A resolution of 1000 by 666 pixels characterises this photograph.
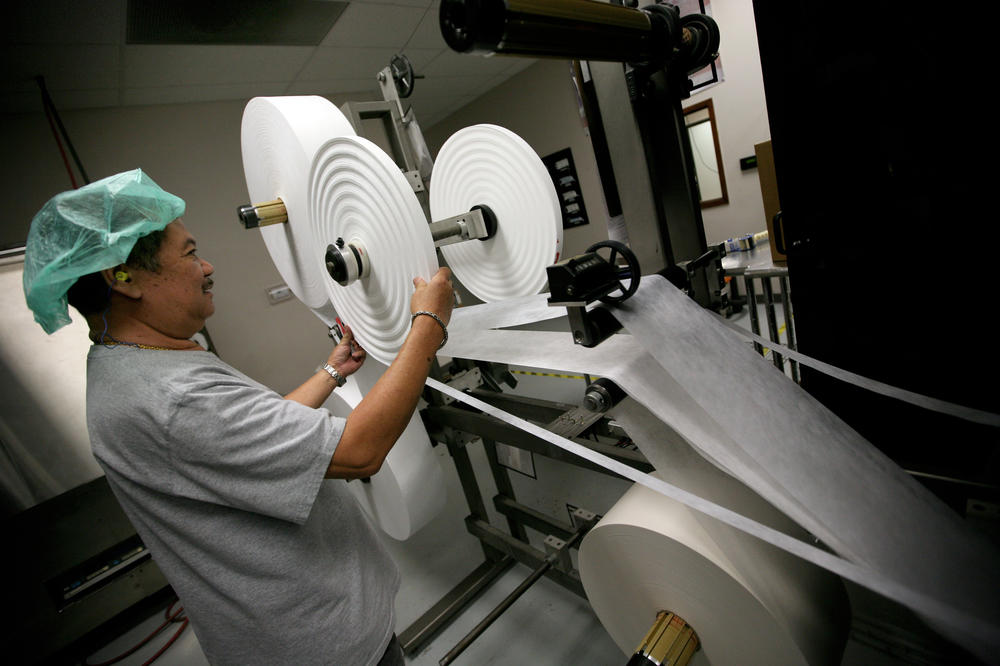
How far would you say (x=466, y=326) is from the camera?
981 mm

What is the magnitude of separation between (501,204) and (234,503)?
2.62ft

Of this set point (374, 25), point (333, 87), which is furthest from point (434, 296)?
point (333, 87)

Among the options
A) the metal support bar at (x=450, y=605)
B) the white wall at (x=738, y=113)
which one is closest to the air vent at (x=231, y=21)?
the white wall at (x=738, y=113)

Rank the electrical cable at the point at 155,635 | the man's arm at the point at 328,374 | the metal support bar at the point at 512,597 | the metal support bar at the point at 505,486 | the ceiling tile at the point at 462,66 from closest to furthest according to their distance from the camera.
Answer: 1. the man's arm at the point at 328,374
2. the metal support bar at the point at 512,597
3. the metal support bar at the point at 505,486
4. the electrical cable at the point at 155,635
5. the ceiling tile at the point at 462,66

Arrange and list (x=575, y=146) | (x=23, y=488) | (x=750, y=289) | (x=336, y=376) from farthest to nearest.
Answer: (x=575, y=146) → (x=23, y=488) → (x=750, y=289) → (x=336, y=376)

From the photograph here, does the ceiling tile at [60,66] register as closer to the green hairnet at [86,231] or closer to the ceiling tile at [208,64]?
the ceiling tile at [208,64]

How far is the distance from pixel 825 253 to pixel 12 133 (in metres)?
3.99

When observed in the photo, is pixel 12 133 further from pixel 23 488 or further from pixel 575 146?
pixel 575 146

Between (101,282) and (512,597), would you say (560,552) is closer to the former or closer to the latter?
(512,597)

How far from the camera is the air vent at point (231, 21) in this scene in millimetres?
2127

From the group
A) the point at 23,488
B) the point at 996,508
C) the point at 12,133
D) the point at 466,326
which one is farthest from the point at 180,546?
the point at 12,133

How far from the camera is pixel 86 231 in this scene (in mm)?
721

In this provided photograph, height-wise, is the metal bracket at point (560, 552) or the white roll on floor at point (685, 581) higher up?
the white roll on floor at point (685, 581)

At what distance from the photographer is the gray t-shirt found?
689 mm
